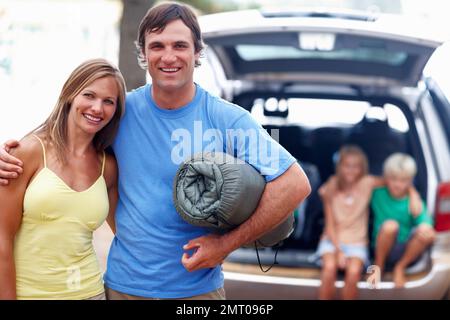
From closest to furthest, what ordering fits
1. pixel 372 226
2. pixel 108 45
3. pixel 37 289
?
1. pixel 37 289
2. pixel 372 226
3. pixel 108 45

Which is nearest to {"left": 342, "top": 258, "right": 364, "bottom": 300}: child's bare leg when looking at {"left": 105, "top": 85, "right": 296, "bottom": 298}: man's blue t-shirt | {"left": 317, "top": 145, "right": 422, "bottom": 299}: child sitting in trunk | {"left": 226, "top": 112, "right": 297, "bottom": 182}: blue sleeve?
{"left": 317, "top": 145, "right": 422, "bottom": 299}: child sitting in trunk

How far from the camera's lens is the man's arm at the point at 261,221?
2105 mm

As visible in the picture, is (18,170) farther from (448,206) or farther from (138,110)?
(448,206)

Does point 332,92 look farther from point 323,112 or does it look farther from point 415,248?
point 415,248

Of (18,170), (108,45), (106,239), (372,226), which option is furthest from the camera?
(108,45)

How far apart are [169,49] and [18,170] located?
0.61 meters

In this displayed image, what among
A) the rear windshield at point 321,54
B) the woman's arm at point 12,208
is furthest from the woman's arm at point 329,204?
the woman's arm at point 12,208

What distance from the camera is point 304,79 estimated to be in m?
3.63

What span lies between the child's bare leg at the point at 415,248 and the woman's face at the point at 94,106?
1.84m

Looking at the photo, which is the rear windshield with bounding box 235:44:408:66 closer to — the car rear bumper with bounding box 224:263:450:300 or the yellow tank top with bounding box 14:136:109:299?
the car rear bumper with bounding box 224:263:450:300

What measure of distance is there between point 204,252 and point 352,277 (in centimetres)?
148

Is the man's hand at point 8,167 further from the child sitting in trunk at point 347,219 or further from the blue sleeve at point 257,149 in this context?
the child sitting in trunk at point 347,219
